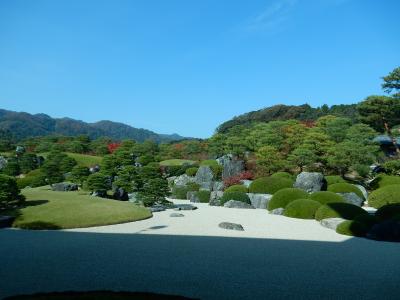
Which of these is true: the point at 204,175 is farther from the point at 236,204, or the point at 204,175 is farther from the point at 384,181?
the point at 384,181

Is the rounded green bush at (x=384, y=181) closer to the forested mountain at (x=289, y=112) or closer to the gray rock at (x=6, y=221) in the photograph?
the gray rock at (x=6, y=221)

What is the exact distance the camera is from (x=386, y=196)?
19.5 metres

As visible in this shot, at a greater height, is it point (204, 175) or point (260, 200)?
point (204, 175)

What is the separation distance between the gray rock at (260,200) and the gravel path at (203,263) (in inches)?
326

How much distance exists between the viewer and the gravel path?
6.46 metres

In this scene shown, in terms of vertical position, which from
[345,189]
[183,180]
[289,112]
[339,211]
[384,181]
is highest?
[289,112]

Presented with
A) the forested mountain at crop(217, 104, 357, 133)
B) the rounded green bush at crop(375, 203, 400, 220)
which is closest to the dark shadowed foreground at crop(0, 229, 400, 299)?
the rounded green bush at crop(375, 203, 400, 220)

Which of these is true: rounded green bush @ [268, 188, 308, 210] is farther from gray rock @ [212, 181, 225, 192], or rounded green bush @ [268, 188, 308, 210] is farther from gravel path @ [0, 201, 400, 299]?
gray rock @ [212, 181, 225, 192]

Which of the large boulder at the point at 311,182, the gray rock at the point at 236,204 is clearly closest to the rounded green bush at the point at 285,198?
the gray rock at the point at 236,204

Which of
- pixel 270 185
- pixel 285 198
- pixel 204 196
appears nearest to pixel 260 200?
pixel 270 185

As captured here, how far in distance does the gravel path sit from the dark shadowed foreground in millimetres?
17

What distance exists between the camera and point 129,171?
2677 centimetres

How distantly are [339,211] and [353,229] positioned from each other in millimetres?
2898

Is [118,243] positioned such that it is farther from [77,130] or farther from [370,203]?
[77,130]
